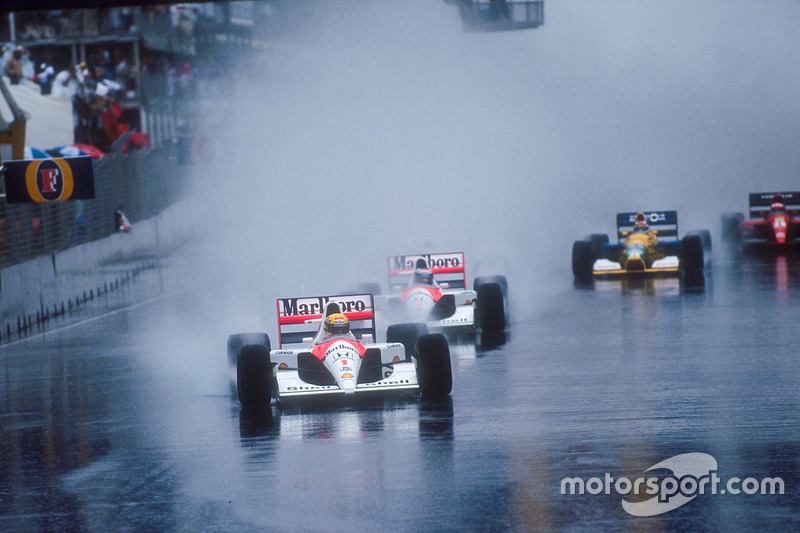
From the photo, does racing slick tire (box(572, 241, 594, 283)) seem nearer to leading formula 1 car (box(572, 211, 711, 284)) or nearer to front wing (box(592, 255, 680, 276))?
leading formula 1 car (box(572, 211, 711, 284))

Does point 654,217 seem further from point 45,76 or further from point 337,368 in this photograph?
point 45,76

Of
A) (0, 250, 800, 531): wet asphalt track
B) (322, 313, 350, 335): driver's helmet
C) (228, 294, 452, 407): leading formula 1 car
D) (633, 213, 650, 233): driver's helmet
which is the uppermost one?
(633, 213, 650, 233): driver's helmet

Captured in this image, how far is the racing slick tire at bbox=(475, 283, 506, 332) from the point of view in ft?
52.2

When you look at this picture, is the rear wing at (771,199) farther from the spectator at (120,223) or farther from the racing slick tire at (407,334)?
the racing slick tire at (407,334)

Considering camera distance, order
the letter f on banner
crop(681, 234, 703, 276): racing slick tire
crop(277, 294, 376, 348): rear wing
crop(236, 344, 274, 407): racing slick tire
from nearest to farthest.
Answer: crop(236, 344, 274, 407): racing slick tire → crop(277, 294, 376, 348): rear wing → the letter f on banner → crop(681, 234, 703, 276): racing slick tire

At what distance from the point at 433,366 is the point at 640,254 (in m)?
12.6

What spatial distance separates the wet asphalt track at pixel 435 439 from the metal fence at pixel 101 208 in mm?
6007

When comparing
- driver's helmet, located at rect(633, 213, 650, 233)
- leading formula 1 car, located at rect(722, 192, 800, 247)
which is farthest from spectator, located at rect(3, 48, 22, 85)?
leading formula 1 car, located at rect(722, 192, 800, 247)

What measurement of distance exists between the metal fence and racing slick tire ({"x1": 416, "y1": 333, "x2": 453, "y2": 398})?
12.4m

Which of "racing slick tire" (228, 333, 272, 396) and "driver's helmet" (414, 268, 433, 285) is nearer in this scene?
"racing slick tire" (228, 333, 272, 396)

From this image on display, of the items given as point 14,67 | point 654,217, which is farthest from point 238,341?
point 14,67
